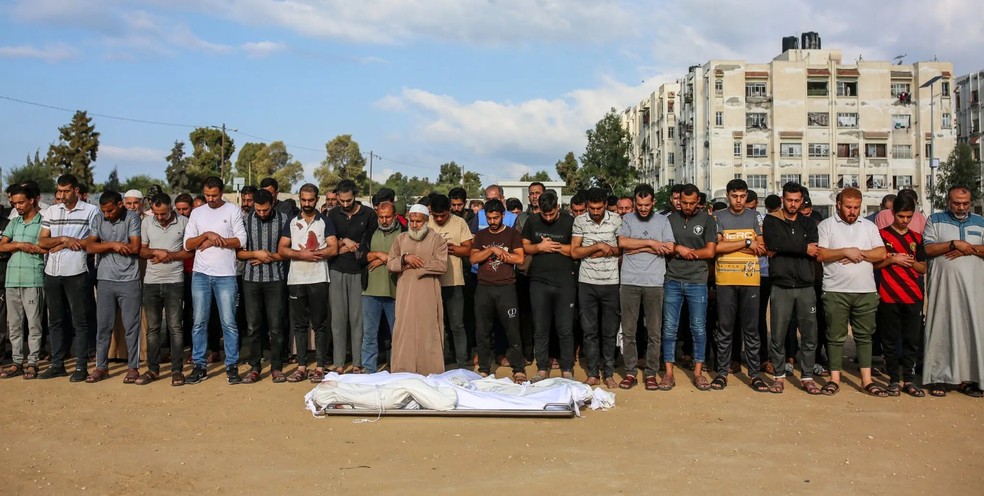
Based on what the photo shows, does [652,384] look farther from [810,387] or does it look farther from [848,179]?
[848,179]

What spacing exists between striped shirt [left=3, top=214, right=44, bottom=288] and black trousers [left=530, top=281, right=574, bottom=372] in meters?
5.84

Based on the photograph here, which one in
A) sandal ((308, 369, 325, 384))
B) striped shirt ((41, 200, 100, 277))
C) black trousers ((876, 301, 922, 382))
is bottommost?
sandal ((308, 369, 325, 384))

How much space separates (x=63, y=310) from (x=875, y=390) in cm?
917

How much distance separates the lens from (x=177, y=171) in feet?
241

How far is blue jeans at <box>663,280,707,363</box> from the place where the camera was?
8.98 m

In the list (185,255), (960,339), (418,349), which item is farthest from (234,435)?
(960,339)

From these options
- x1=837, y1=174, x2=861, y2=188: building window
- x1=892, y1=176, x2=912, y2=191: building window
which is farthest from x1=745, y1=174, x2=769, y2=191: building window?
x1=892, y1=176, x2=912, y2=191: building window

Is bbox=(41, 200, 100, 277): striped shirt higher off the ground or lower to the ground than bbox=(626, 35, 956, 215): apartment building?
lower

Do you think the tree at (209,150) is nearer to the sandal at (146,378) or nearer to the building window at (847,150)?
the building window at (847,150)

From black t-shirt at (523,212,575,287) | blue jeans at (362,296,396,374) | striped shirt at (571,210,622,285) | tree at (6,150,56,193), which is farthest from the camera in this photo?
tree at (6,150,56,193)

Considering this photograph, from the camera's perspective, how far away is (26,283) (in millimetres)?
9820

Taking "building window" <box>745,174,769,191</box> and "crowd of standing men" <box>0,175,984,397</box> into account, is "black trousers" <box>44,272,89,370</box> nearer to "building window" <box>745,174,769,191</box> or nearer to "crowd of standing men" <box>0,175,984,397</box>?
"crowd of standing men" <box>0,175,984,397</box>

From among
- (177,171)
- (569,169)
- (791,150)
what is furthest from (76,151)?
(791,150)

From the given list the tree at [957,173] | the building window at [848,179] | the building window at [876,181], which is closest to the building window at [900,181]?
the building window at [876,181]
